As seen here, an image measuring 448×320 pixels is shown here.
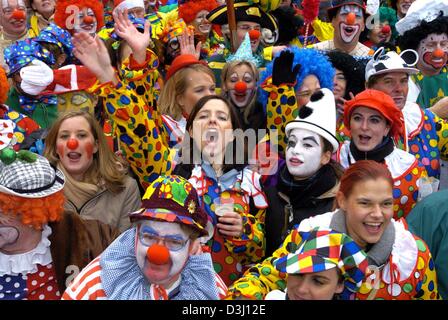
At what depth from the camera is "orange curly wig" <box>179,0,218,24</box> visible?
6848 millimetres

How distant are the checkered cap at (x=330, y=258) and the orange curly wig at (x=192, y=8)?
4.32 m

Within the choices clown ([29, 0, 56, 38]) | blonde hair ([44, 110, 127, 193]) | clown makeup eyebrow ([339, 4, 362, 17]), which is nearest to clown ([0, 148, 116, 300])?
blonde hair ([44, 110, 127, 193])

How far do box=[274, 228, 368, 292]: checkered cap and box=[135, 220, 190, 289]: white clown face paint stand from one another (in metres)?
0.43

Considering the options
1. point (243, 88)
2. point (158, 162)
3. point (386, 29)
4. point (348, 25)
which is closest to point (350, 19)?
point (348, 25)

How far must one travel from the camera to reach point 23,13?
629 centimetres

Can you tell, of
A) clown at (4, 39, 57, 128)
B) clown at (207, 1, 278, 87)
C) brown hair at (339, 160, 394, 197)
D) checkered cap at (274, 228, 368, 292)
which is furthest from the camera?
clown at (207, 1, 278, 87)

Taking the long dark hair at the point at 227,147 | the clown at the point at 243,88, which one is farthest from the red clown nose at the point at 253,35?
the long dark hair at the point at 227,147

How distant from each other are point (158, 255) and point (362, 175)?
0.98 m

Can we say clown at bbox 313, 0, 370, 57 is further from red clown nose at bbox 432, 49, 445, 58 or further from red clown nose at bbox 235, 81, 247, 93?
red clown nose at bbox 235, 81, 247, 93

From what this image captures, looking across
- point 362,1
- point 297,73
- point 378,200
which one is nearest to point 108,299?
point 378,200

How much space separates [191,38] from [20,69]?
4.15 ft

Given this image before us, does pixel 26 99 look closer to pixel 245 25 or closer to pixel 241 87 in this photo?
pixel 241 87

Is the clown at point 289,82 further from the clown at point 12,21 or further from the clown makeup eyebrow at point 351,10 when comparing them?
the clown at point 12,21

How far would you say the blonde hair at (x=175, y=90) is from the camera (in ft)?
15.9
